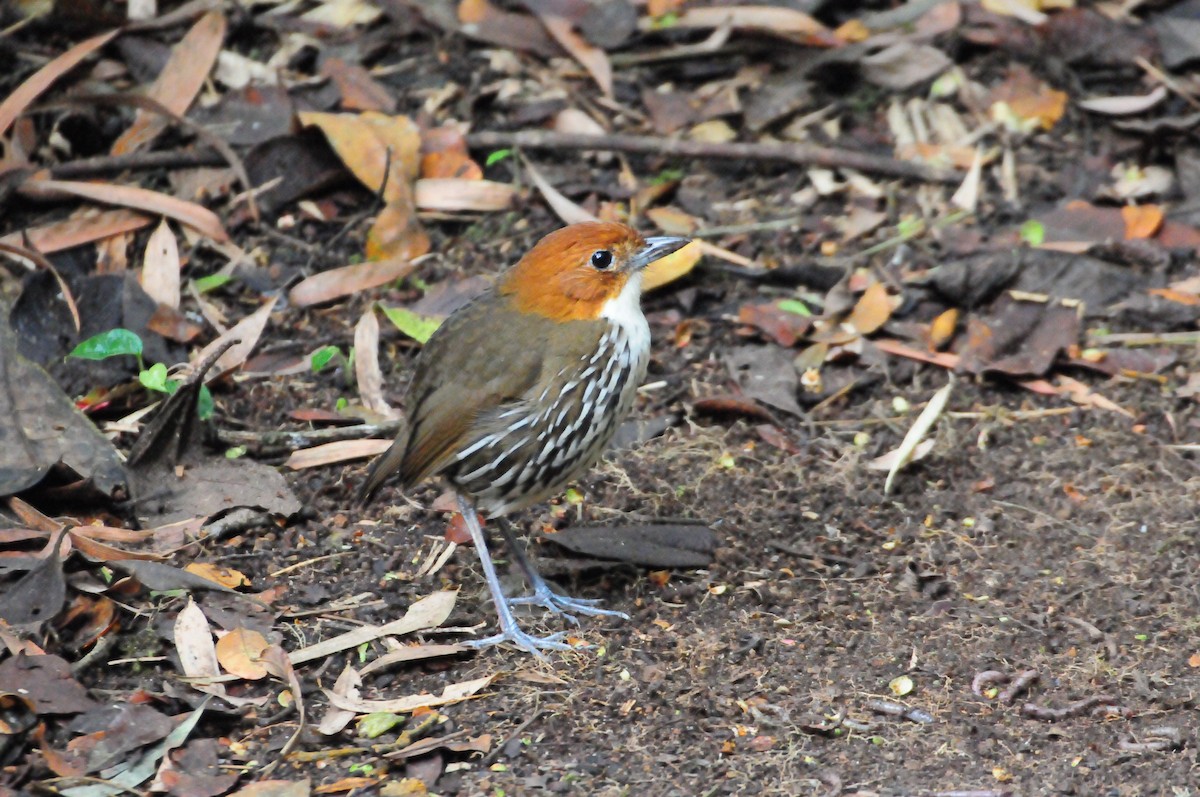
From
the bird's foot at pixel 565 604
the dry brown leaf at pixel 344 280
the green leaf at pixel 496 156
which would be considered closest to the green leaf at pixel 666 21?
the green leaf at pixel 496 156

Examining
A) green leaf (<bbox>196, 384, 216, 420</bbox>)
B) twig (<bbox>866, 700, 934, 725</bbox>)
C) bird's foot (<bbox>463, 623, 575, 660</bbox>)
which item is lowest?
twig (<bbox>866, 700, 934, 725</bbox>)

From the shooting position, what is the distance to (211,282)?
636cm

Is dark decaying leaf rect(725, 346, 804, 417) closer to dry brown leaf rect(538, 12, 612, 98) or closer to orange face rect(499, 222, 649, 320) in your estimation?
orange face rect(499, 222, 649, 320)

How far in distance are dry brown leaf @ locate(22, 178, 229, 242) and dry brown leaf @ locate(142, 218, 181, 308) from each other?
0.08 meters

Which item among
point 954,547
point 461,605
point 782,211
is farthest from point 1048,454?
point 461,605

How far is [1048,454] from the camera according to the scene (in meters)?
5.73

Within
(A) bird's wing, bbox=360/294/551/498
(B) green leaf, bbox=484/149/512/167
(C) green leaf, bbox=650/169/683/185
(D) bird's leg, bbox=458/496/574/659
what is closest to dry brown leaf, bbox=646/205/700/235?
(C) green leaf, bbox=650/169/683/185

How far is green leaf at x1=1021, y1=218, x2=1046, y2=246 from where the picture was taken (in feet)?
21.9

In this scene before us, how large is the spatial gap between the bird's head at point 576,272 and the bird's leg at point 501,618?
73 cm

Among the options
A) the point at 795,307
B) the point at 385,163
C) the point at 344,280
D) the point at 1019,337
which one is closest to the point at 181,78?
the point at 385,163

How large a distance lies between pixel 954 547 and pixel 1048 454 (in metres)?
0.73

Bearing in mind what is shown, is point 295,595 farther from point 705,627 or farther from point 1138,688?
point 1138,688

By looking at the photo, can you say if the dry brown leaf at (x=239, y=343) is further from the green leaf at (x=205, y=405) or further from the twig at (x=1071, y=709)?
the twig at (x=1071, y=709)

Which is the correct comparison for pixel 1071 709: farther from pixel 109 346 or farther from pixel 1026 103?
pixel 1026 103
